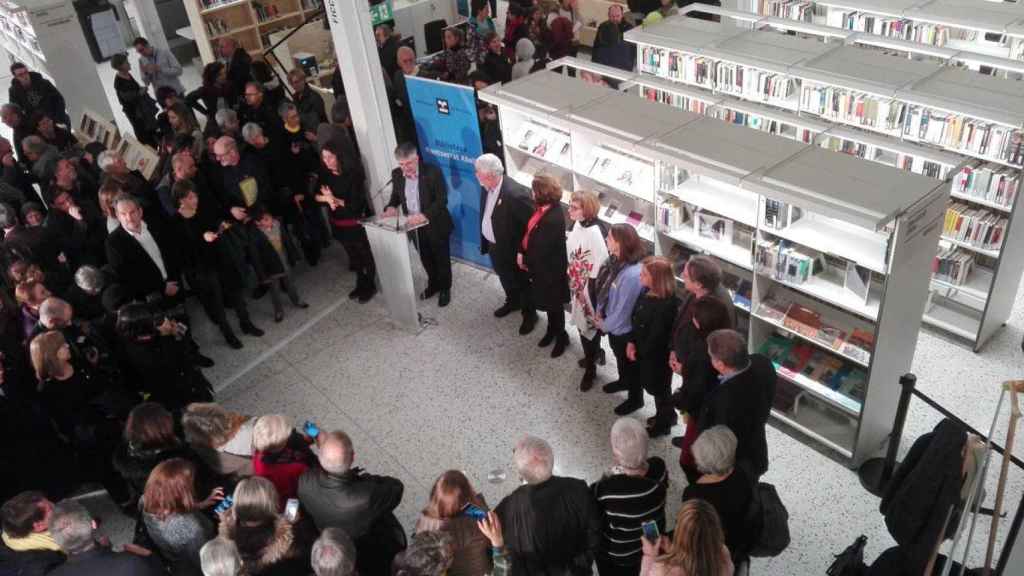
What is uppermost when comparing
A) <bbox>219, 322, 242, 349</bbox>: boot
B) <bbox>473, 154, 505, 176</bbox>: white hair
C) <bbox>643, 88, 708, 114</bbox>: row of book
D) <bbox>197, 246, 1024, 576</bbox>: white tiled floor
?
<bbox>473, 154, 505, 176</bbox>: white hair

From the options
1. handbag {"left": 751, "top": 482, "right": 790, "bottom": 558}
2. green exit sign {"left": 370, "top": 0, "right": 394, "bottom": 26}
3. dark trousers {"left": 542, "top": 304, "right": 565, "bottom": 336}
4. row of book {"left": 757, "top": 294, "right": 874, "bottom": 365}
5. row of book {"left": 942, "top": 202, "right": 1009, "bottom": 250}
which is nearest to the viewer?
handbag {"left": 751, "top": 482, "right": 790, "bottom": 558}

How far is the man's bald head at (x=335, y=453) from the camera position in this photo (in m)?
3.66

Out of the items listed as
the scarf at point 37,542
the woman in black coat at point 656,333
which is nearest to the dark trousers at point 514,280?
the woman in black coat at point 656,333

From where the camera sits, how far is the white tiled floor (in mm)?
4988

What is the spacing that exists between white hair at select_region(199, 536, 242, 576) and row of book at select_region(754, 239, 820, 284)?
3474 millimetres

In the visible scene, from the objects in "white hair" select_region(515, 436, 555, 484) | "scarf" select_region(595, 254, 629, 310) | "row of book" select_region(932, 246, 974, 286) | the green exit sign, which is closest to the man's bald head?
"white hair" select_region(515, 436, 555, 484)

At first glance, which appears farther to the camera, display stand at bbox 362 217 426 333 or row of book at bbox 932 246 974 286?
display stand at bbox 362 217 426 333

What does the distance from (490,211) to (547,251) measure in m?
0.70

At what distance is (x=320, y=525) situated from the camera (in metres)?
3.86

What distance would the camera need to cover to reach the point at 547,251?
5.73 m

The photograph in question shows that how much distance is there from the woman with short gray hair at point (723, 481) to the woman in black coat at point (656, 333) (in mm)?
1254

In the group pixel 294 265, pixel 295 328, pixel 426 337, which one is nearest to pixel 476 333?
pixel 426 337

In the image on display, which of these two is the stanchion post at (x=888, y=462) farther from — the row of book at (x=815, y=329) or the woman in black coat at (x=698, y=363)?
the woman in black coat at (x=698, y=363)

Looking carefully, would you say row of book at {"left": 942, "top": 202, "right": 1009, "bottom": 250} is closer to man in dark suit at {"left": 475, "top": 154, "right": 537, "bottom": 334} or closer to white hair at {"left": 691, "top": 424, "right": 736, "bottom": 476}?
man in dark suit at {"left": 475, "top": 154, "right": 537, "bottom": 334}
